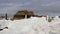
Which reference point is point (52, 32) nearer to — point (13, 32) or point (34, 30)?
point (34, 30)

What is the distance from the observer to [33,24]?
197 inches

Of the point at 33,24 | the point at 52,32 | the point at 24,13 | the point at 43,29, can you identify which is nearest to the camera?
the point at 52,32

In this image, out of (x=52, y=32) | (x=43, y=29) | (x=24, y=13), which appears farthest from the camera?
(x=24, y=13)

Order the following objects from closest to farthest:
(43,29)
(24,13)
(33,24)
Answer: (43,29) → (33,24) → (24,13)

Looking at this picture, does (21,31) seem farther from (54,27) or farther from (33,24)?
(54,27)

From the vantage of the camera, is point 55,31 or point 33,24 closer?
point 55,31

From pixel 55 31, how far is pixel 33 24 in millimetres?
908

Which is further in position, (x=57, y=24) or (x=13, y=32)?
(x=57, y=24)

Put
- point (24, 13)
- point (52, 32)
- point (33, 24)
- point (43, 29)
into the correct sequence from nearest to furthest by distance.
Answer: point (52, 32) < point (43, 29) < point (33, 24) < point (24, 13)

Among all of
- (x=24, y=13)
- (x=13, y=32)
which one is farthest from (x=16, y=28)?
(x=24, y=13)

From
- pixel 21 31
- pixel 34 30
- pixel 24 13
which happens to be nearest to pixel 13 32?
pixel 21 31

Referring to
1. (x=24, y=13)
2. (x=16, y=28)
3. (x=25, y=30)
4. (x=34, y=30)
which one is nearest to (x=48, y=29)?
(x=34, y=30)

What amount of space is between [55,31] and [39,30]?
0.54 meters

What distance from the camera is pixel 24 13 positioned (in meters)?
10.1
